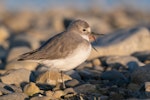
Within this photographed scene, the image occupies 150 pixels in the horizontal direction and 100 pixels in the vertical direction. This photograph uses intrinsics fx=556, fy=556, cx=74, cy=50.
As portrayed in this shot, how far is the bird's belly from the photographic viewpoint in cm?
895

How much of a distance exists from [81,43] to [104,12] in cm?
2044

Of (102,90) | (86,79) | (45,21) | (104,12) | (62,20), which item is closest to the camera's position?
(102,90)

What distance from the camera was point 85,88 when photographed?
347 inches

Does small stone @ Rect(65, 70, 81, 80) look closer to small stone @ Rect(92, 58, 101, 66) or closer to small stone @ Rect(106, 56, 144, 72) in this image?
small stone @ Rect(106, 56, 144, 72)

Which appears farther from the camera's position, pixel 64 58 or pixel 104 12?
pixel 104 12

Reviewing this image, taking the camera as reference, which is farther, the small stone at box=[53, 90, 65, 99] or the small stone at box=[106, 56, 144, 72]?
the small stone at box=[106, 56, 144, 72]

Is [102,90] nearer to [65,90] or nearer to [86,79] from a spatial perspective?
[65,90]

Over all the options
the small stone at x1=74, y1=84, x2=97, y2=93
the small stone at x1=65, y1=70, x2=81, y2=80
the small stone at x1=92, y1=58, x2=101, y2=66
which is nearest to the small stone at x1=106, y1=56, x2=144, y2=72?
the small stone at x1=92, y1=58, x2=101, y2=66

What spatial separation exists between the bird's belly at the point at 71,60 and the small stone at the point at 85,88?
0.39 meters

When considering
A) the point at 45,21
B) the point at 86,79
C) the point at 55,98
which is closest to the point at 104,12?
the point at 45,21

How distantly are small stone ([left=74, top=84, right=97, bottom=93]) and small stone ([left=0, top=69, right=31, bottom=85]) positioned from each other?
1.24m

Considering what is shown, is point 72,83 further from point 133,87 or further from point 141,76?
point 141,76

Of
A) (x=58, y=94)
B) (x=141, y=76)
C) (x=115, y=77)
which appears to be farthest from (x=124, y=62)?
(x=58, y=94)

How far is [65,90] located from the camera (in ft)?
28.1
